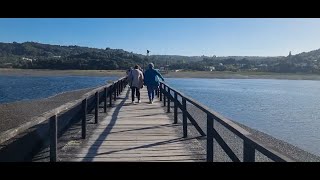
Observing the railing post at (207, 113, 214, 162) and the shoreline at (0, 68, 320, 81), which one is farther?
the shoreline at (0, 68, 320, 81)

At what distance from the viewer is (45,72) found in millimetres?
88938

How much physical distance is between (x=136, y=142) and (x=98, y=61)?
2526 inches

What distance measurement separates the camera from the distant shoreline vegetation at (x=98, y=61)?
65162mm

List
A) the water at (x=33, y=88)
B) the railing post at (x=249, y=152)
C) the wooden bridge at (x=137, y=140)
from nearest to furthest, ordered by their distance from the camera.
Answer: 1. the railing post at (x=249, y=152)
2. the wooden bridge at (x=137, y=140)
3. the water at (x=33, y=88)

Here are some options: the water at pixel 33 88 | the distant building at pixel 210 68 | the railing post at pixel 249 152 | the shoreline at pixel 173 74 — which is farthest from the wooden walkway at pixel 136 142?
the distant building at pixel 210 68

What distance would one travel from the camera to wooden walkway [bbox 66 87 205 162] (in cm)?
567

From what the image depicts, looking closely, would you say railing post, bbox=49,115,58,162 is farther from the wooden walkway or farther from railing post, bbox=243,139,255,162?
railing post, bbox=243,139,255,162

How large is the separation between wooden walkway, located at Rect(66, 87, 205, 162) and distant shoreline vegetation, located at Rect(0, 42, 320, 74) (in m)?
48.3

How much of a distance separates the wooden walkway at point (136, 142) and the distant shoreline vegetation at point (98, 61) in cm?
4832

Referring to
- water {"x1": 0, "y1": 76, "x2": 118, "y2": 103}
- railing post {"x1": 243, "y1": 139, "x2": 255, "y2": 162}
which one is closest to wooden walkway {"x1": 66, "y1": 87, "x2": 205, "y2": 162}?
railing post {"x1": 243, "y1": 139, "x2": 255, "y2": 162}

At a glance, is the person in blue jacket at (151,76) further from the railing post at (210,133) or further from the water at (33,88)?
the water at (33,88)
